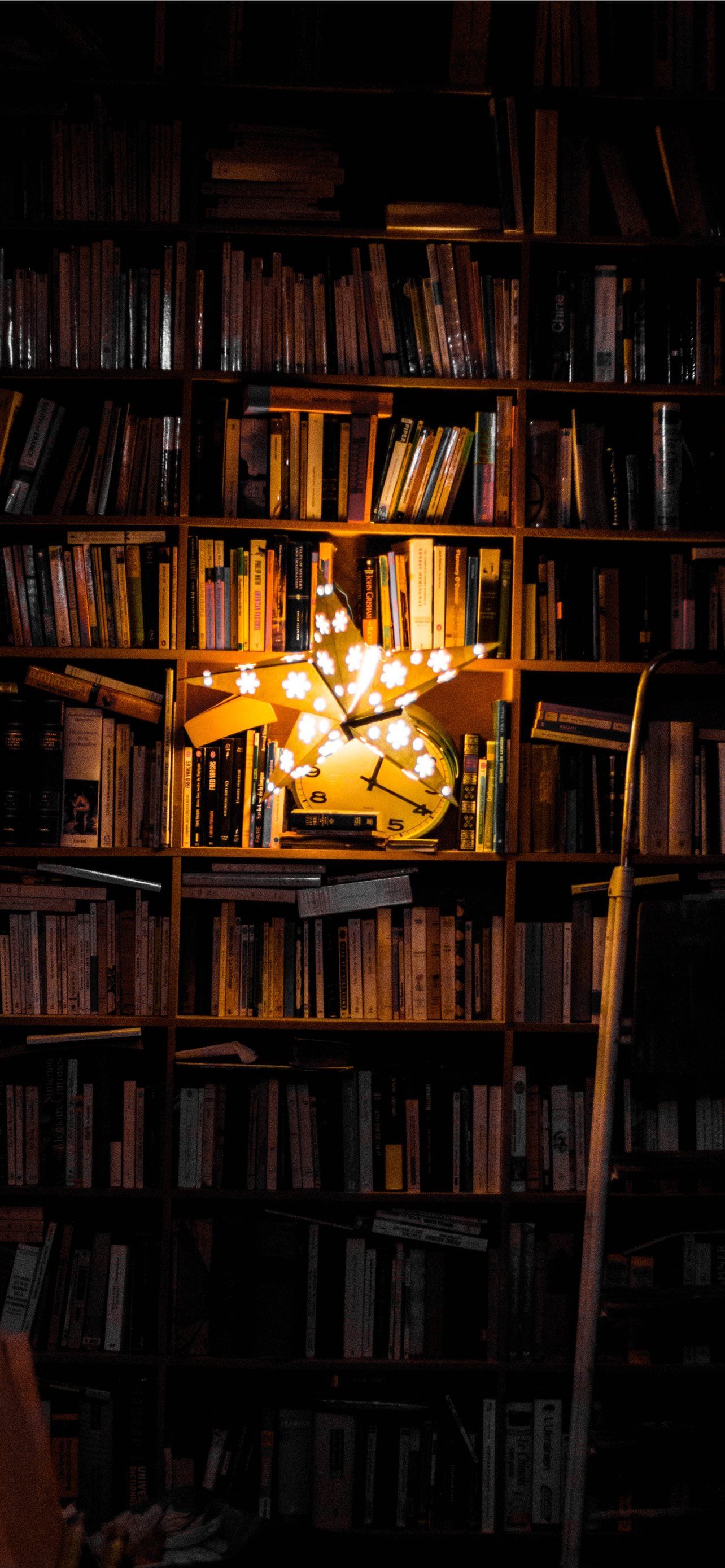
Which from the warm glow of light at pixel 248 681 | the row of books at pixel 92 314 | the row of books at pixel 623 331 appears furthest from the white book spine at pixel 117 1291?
the row of books at pixel 623 331

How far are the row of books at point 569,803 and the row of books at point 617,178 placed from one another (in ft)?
3.92

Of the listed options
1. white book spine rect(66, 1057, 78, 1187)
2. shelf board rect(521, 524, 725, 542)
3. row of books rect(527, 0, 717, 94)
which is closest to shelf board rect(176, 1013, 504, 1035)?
white book spine rect(66, 1057, 78, 1187)

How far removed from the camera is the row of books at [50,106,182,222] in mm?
2582

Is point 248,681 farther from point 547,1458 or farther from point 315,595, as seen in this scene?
point 547,1458

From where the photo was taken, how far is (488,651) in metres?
2.49

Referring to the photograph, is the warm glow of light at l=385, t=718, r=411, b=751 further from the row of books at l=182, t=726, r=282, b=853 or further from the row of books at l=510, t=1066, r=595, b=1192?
the row of books at l=510, t=1066, r=595, b=1192

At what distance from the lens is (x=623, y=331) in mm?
2621

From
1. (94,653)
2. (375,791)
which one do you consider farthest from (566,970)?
(94,653)

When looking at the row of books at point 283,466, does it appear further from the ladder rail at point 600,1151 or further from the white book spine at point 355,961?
the white book spine at point 355,961

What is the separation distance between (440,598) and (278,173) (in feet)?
3.37

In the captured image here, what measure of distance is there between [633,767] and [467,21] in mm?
1693

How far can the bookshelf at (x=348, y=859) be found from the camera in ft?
8.14

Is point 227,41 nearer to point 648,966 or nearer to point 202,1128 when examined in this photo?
point 648,966

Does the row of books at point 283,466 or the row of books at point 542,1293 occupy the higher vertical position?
the row of books at point 283,466
